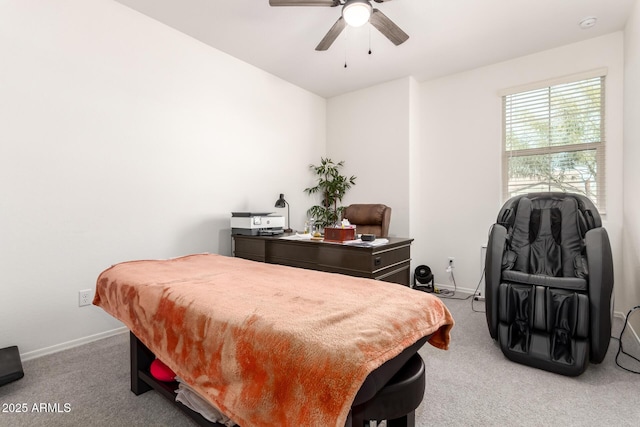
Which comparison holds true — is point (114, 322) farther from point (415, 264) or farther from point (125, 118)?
point (415, 264)

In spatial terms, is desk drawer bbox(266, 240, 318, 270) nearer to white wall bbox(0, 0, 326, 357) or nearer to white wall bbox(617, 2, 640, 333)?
white wall bbox(0, 0, 326, 357)

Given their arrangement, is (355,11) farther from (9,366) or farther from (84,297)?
(9,366)

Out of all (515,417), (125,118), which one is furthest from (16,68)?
(515,417)

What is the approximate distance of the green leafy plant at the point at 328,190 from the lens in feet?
14.2

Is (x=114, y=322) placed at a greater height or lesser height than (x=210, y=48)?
lesser

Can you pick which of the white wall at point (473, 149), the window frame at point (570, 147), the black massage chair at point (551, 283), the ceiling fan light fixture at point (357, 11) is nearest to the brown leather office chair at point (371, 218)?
the white wall at point (473, 149)

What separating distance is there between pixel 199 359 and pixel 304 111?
12.4 ft

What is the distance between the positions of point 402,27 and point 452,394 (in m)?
2.92

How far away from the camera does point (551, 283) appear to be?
6.48ft

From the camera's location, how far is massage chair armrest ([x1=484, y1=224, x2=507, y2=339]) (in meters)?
2.14

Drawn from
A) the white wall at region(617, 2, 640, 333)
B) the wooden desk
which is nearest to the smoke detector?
the white wall at region(617, 2, 640, 333)

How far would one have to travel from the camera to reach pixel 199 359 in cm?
97

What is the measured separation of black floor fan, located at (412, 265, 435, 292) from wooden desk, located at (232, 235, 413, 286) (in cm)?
116

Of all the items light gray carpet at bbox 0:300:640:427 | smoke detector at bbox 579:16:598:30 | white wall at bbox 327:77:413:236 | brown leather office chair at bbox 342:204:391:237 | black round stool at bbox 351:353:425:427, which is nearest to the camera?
black round stool at bbox 351:353:425:427
